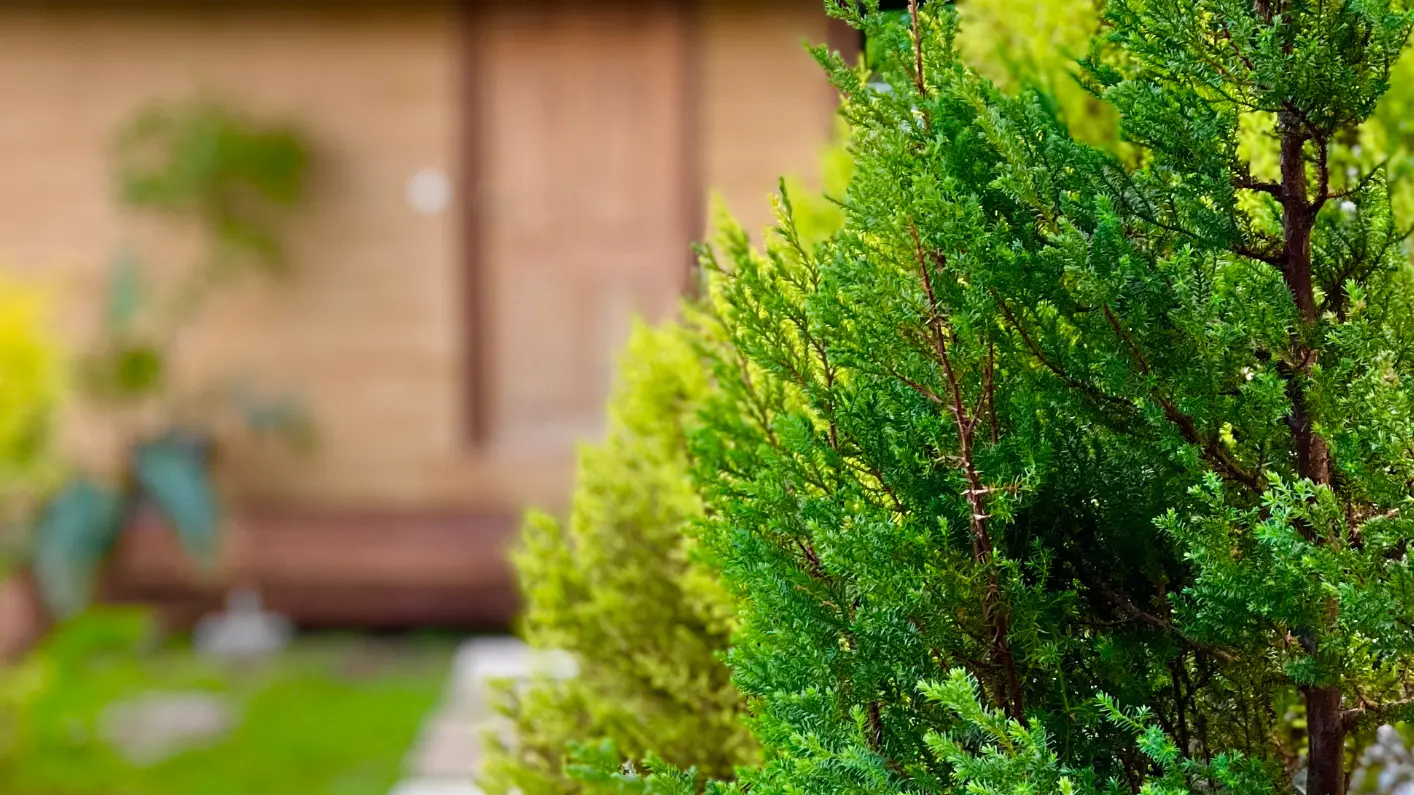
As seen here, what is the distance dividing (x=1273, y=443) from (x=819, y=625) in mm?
454

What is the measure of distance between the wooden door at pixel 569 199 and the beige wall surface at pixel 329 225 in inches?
2.7

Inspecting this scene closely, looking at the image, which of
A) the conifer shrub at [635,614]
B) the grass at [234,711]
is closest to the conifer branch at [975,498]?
the conifer shrub at [635,614]

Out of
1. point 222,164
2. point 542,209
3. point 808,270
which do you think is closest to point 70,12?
point 222,164

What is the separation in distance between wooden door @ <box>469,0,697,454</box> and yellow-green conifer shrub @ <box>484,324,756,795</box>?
5670mm

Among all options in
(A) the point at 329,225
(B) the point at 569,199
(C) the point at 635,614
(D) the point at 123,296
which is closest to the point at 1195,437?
(C) the point at 635,614

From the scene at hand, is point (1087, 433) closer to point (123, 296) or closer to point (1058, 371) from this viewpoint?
point (1058, 371)

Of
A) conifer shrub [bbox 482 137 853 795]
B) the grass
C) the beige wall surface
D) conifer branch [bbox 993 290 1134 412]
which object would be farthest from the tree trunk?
the beige wall surface

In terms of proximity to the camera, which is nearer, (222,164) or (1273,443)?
(1273,443)

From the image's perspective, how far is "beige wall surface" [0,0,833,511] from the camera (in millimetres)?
8406

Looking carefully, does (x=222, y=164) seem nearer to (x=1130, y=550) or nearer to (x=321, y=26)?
(x=321, y=26)

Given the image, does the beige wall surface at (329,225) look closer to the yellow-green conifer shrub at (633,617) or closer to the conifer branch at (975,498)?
the yellow-green conifer shrub at (633,617)

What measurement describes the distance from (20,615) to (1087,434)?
303 inches

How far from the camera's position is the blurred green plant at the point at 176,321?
25.6ft

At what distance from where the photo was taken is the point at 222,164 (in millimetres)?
8125
